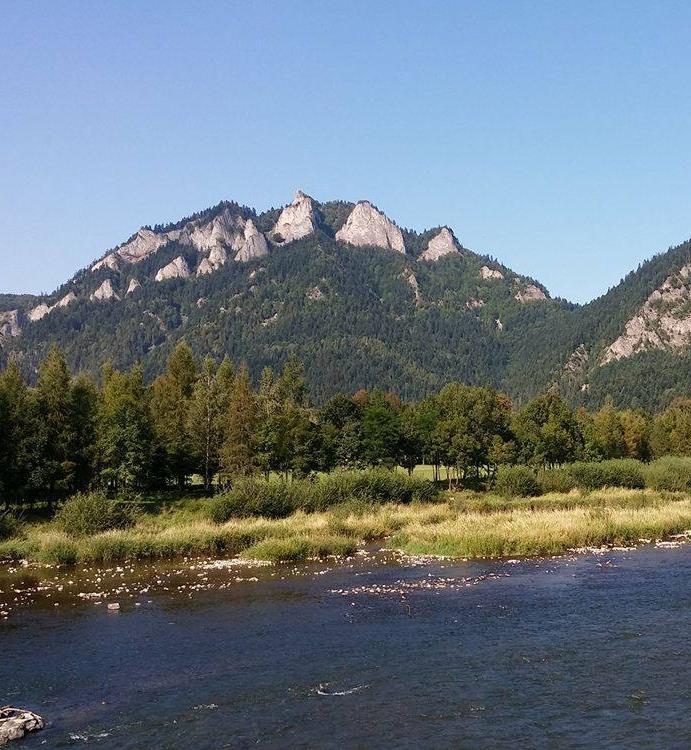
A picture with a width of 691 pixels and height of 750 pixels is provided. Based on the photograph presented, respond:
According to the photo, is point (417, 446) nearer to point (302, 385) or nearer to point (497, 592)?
point (302, 385)

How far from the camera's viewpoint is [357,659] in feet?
91.5

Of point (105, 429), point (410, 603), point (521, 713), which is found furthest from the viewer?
point (105, 429)

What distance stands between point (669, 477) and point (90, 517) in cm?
6736

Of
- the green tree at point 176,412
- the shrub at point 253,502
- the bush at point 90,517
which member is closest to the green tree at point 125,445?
the green tree at point 176,412

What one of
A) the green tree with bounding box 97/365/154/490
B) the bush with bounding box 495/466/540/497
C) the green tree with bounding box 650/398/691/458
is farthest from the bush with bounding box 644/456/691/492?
the green tree with bounding box 97/365/154/490

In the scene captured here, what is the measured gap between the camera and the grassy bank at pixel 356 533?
5075cm

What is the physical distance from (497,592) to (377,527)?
73.0 feet

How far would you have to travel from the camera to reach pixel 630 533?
55.5m

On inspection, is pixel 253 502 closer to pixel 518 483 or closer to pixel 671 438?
pixel 518 483

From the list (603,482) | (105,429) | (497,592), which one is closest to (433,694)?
(497,592)

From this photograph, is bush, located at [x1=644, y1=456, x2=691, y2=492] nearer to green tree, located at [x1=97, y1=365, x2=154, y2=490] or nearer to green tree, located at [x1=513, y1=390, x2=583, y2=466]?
green tree, located at [x1=513, y1=390, x2=583, y2=466]

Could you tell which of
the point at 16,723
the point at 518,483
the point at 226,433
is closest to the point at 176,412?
the point at 226,433

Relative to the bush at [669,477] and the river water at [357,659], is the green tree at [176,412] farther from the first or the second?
the bush at [669,477]

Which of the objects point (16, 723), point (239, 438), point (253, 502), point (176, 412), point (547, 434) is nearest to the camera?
point (16, 723)
